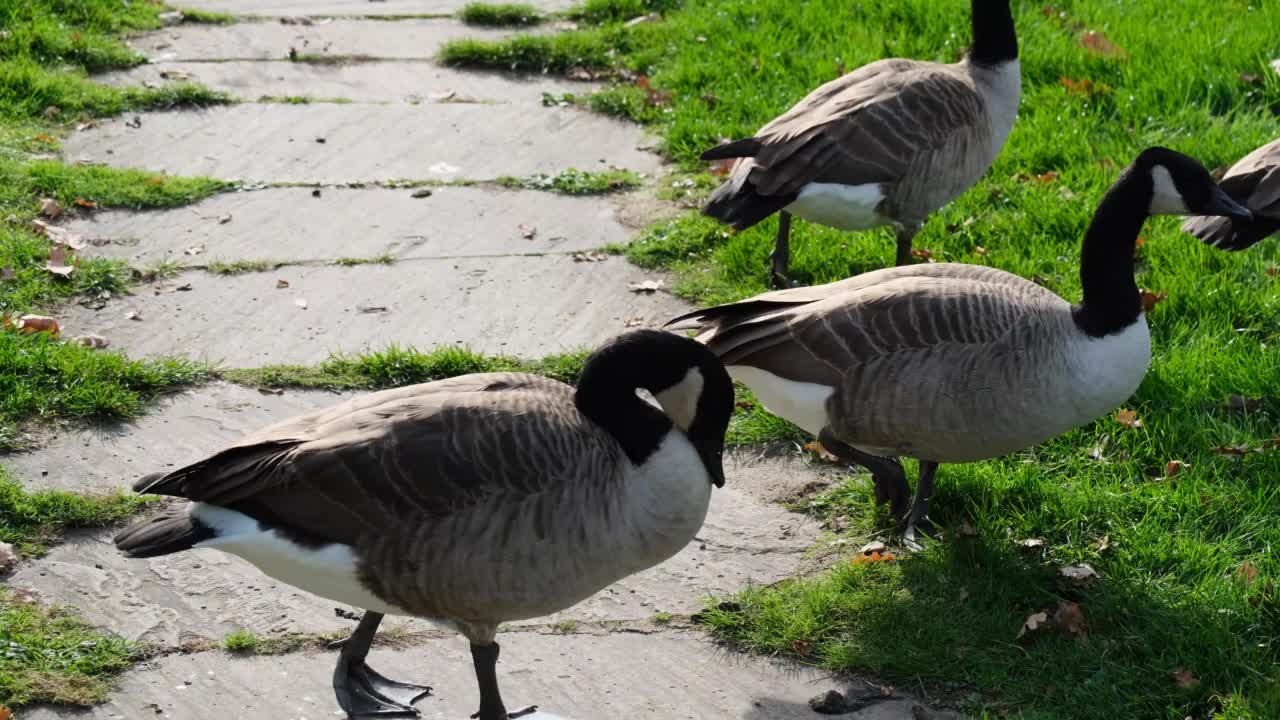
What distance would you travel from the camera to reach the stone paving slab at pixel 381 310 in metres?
6.23

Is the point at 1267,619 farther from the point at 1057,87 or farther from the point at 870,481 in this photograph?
the point at 1057,87

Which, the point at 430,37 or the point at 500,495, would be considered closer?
the point at 500,495

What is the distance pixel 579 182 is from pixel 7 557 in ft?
12.9

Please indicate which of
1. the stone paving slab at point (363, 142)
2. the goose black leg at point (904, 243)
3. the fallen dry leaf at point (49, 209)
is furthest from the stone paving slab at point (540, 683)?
the stone paving slab at point (363, 142)

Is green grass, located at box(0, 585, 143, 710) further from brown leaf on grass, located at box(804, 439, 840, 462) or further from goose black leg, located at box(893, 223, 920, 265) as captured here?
goose black leg, located at box(893, 223, 920, 265)

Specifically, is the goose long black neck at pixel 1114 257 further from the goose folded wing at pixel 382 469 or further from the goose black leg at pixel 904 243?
the goose folded wing at pixel 382 469

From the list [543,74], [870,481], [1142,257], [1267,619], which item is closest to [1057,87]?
[1142,257]

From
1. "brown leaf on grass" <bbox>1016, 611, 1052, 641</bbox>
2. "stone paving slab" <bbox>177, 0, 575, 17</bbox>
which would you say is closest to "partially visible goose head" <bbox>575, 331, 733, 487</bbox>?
"brown leaf on grass" <bbox>1016, 611, 1052, 641</bbox>

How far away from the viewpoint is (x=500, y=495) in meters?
3.96

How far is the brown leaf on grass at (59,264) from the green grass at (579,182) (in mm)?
2244

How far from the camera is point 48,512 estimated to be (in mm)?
4957

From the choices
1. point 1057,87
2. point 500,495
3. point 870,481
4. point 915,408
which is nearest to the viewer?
point 500,495

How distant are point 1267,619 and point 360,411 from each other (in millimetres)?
2865

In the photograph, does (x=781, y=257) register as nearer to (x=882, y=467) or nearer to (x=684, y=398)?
(x=882, y=467)
